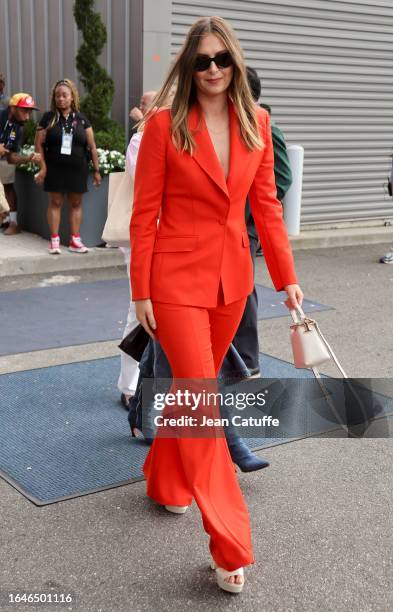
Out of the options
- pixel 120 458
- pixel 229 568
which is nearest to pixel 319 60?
pixel 120 458

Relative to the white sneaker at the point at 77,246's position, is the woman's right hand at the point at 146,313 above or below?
above

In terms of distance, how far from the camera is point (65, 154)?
9781 mm

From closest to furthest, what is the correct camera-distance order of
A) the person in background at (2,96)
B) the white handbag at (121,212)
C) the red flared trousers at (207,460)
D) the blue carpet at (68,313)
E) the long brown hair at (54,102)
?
1. the red flared trousers at (207,460)
2. the white handbag at (121,212)
3. the blue carpet at (68,313)
4. the long brown hair at (54,102)
5. the person in background at (2,96)

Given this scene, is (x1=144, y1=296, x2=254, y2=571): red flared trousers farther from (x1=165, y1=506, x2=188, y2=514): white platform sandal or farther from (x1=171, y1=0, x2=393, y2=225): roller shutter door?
(x1=171, y1=0, x2=393, y2=225): roller shutter door

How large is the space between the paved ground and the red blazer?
1087 millimetres

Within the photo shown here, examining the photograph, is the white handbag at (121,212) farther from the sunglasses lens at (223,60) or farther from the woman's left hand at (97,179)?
the woman's left hand at (97,179)

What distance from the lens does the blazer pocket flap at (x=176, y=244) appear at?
3.36 metres

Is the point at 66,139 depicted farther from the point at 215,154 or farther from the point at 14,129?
the point at 215,154

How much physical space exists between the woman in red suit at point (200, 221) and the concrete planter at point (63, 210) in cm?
696

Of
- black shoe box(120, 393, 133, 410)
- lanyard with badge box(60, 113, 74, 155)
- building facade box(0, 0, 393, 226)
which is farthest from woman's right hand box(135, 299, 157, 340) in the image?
building facade box(0, 0, 393, 226)

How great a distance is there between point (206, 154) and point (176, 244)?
373mm

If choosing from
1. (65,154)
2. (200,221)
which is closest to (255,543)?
(200,221)

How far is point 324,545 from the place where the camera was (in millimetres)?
3678

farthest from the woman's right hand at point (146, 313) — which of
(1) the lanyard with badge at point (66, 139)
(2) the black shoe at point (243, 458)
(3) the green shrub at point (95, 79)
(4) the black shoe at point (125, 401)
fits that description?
(3) the green shrub at point (95, 79)
